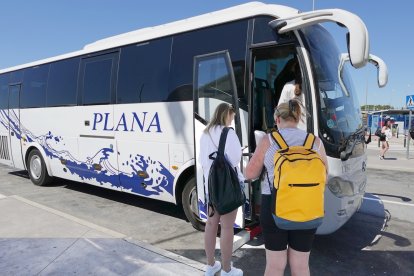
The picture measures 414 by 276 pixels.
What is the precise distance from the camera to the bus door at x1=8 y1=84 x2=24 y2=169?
9211 mm

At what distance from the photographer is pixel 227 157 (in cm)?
340

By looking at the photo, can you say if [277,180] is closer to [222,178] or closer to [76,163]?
[222,178]

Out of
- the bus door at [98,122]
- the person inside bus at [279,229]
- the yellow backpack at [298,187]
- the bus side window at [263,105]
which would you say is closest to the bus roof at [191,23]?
the bus door at [98,122]

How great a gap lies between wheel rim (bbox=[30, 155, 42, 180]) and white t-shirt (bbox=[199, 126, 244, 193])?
6539 mm

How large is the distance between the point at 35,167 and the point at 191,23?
596 centimetres

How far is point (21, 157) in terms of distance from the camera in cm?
917

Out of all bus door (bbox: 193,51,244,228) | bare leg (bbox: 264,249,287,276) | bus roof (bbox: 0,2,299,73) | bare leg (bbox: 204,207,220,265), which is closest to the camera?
bare leg (bbox: 264,249,287,276)

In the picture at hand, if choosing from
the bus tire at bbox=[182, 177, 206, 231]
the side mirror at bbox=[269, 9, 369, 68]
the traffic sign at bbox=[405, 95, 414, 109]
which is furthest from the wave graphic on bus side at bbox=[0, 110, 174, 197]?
the traffic sign at bbox=[405, 95, 414, 109]

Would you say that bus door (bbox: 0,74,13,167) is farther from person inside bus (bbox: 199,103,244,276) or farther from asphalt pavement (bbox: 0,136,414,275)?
person inside bus (bbox: 199,103,244,276)

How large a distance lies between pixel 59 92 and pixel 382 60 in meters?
6.37

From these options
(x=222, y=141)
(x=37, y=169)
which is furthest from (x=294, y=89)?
(x=37, y=169)

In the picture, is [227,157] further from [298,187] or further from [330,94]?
[330,94]

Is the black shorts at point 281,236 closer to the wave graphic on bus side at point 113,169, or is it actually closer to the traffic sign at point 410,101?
the wave graphic on bus side at point 113,169

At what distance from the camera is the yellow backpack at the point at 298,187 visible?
254cm
